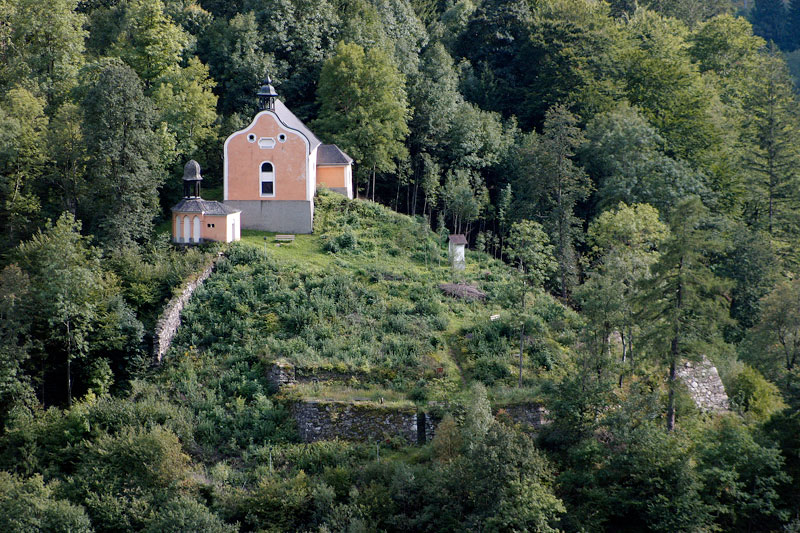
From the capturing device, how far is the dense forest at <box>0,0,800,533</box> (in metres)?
28.1

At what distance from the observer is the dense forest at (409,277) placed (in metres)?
28.1

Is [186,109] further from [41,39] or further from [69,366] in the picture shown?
[69,366]

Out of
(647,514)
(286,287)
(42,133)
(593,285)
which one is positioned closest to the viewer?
(647,514)

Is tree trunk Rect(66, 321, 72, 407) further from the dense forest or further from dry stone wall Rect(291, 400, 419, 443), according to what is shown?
dry stone wall Rect(291, 400, 419, 443)

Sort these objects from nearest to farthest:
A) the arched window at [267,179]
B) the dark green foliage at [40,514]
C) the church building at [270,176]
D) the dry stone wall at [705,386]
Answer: the dark green foliage at [40,514] < the dry stone wall at [705,386] < the church building at [270,176] < the arched window at [267,179]

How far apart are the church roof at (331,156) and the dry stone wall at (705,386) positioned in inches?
809

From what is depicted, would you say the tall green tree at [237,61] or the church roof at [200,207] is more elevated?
the tall green tree at [237,61]

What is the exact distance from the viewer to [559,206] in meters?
45.8

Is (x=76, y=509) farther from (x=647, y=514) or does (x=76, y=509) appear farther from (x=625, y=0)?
(x=625, y=0)

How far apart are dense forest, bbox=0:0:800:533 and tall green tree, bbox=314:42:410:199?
0.18 meters

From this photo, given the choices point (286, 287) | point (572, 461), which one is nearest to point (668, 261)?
point (572, 461)

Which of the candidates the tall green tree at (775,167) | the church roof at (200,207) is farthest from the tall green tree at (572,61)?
the church roof at (200,207)

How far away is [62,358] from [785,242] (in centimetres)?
3534

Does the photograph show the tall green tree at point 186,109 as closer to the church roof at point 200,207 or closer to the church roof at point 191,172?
the church roof at point 191,172
